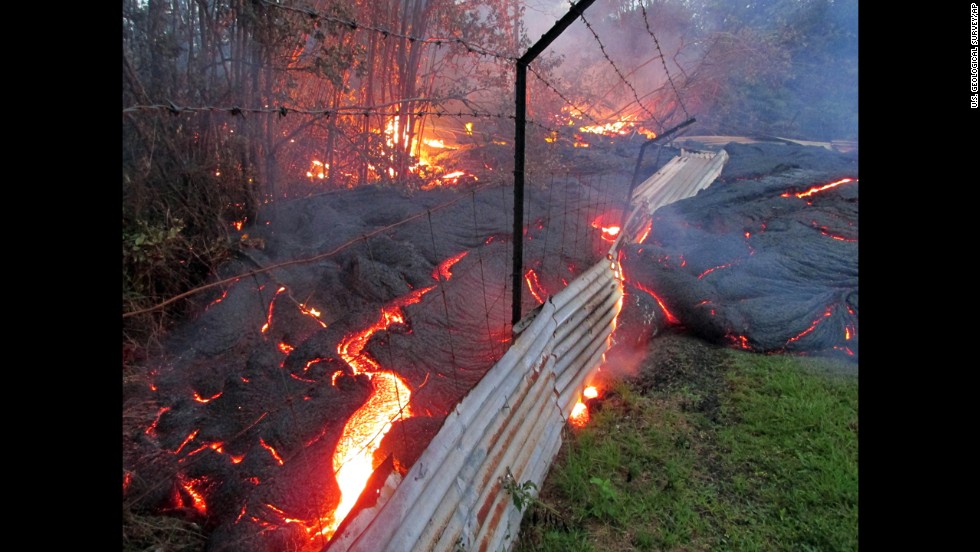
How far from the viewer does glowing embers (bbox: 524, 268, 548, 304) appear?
5921 mm

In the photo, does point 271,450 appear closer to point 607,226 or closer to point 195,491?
point 195,491

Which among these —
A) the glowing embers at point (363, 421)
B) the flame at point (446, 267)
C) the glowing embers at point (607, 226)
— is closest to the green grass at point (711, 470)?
the glowing embers at point (363, 421)

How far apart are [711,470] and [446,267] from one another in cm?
339

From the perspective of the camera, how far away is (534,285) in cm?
607

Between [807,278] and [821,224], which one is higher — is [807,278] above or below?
below

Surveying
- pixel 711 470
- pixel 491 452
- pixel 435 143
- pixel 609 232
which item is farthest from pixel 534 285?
pixel 435 143

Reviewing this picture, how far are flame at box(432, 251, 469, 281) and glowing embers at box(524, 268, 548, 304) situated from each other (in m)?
0.84

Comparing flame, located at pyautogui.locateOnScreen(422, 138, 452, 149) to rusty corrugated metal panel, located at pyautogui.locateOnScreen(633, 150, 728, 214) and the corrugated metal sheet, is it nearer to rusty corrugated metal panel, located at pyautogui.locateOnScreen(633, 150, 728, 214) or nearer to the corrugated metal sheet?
rusty corrugated metal panel, located at pyautogui.locateOnScreen(633, 150, 728, 214)

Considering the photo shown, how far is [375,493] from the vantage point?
90.8 inches

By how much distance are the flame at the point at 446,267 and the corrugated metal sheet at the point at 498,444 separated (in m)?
1.53

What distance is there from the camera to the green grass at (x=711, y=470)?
338 centimetres

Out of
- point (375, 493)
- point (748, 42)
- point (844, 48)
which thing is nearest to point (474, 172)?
point (375, 493)
